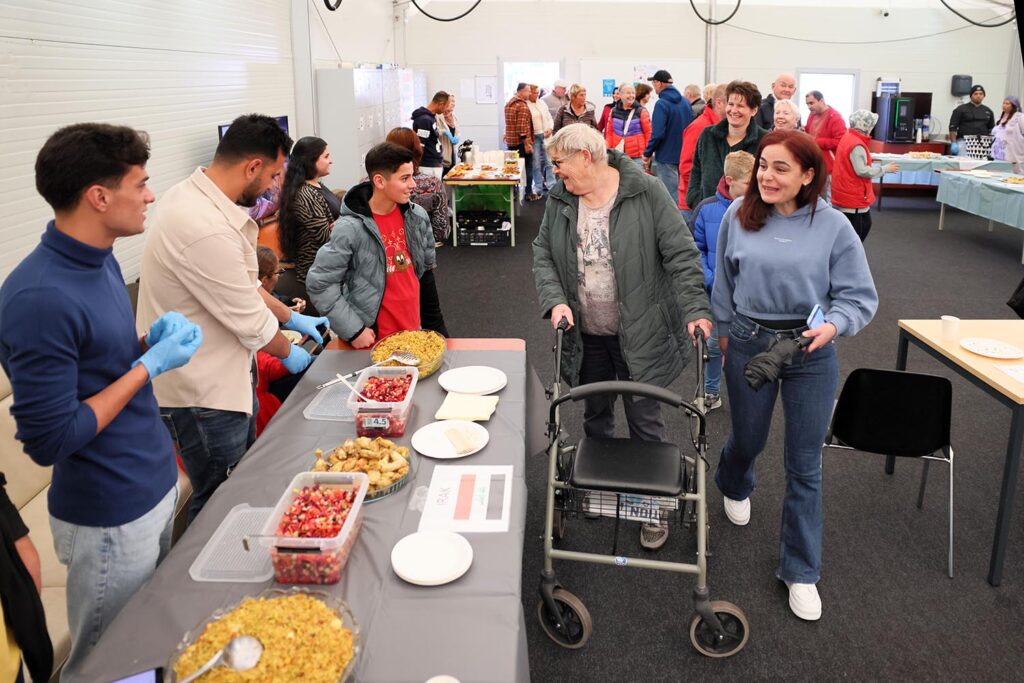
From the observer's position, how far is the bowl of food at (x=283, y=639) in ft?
4.03

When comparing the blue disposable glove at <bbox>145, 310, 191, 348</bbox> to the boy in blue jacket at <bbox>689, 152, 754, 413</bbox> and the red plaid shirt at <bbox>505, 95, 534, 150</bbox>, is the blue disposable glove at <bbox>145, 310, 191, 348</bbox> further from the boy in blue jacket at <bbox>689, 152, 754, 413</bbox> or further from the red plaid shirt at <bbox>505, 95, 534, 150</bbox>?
the red plaid shirt at <bbox>505, 95, 534, 150</bbox>

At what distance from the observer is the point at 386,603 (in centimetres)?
151

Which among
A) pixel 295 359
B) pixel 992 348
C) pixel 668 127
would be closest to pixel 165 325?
pixel 295 359

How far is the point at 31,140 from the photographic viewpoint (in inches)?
127

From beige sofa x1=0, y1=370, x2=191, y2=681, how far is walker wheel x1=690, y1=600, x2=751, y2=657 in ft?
5.40

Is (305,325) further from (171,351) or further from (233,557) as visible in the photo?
(233,557)

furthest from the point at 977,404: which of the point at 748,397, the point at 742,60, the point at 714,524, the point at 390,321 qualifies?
the point at 742,60

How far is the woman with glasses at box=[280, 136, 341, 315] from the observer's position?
4.35m

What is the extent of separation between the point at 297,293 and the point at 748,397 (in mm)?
2818

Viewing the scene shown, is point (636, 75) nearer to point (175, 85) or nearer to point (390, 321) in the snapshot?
point (175, 85)

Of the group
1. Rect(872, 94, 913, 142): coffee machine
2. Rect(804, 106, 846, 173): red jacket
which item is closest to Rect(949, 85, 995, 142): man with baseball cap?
Rect(872, 94, 913, 142): coffee machine

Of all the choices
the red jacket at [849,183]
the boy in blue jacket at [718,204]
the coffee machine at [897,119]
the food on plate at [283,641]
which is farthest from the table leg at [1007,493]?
the coffee machine at [897,119]

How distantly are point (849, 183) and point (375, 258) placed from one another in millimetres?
3714

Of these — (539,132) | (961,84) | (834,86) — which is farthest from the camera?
(834,86)
